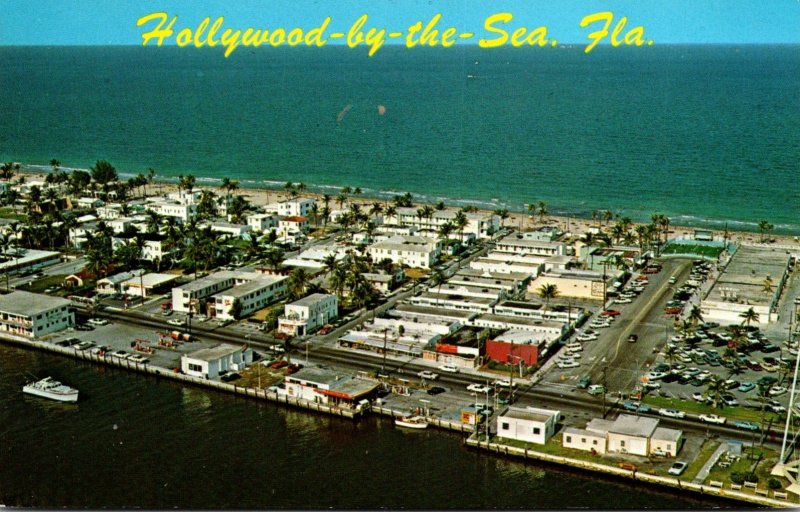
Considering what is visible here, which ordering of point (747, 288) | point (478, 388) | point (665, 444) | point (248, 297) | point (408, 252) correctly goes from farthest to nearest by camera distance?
point (408, 252) → point (747, 288) → point (248, 297) → point (478, 388) → point (665, 444)

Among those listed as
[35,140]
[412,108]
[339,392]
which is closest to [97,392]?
[339,392]

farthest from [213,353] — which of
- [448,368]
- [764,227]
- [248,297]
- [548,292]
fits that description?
[764,227]

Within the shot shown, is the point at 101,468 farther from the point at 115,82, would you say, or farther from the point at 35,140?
the point at 115,82

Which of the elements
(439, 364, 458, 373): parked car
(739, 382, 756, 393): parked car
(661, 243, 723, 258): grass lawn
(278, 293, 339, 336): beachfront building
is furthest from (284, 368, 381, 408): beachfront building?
(661, 243, 723, 258): grass lawn

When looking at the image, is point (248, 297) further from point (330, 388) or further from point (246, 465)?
point (246, 465)

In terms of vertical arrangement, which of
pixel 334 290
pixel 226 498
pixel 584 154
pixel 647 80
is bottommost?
pixel 226 498

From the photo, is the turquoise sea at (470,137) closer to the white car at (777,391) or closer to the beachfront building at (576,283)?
the beachfront building at (576,283)

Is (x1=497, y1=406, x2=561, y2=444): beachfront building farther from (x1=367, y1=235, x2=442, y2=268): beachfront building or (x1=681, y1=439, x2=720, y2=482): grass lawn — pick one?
(x1=367, y1=235, x2=442, y2=268): beachfront building
